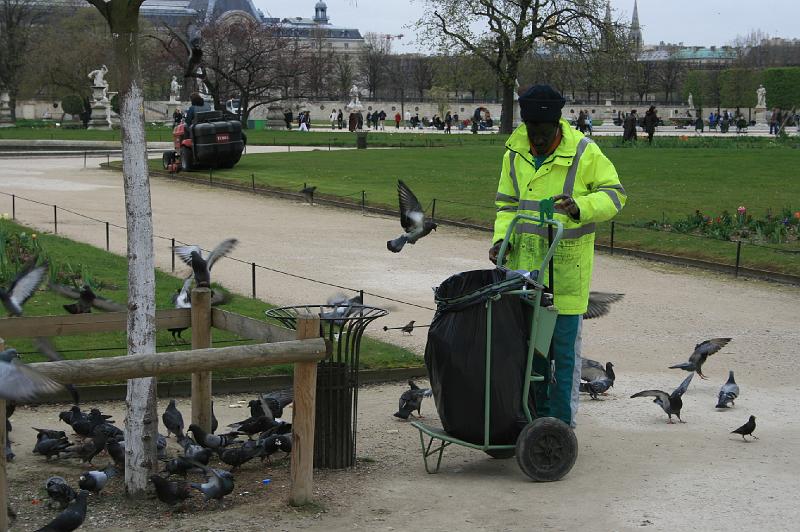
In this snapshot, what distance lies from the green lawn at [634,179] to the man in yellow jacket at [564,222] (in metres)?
7.67

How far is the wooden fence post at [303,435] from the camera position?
206 inches

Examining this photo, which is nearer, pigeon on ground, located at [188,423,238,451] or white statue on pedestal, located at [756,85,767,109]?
pigeon on ground, located at [188,423,238,451]

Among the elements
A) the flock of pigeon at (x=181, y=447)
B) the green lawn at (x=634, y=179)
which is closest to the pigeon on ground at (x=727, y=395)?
the flock of pigeon at (x=181, y=447)

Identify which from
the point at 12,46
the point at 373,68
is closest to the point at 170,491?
the point at 12,46

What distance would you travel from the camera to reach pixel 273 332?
6027mm

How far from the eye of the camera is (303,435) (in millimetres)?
5281

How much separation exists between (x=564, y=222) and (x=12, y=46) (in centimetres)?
6577

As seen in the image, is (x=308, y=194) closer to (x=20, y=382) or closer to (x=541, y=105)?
(x=541, y=105)

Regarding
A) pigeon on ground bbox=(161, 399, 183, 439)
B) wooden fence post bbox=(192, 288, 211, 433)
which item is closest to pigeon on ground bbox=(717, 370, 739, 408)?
wooden fence post bbox=(192, 288, 211, 433)

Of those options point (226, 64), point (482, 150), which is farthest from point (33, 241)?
point (226, 64)

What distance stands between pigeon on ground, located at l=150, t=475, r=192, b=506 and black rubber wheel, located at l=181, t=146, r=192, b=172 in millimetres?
21447

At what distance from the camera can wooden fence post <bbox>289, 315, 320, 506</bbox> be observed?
206 inches

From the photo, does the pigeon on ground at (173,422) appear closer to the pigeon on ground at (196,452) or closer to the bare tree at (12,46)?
the pigeon on ground at (196,452)

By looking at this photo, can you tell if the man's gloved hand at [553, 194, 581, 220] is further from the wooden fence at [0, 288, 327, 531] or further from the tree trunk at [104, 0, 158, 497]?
the tree trunk at [104, 0, 158, 497]
